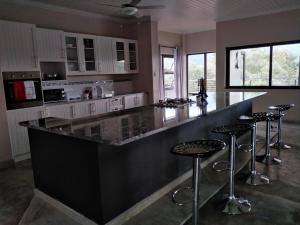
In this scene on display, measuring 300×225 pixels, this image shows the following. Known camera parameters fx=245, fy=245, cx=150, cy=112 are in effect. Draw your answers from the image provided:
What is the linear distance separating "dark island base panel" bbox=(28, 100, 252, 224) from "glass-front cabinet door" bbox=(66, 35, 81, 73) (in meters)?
2.71

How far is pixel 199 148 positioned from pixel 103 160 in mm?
829

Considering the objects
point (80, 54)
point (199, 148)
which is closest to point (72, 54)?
point (80, 54)

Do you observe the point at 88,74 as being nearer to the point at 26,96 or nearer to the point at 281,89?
the point at 26,96

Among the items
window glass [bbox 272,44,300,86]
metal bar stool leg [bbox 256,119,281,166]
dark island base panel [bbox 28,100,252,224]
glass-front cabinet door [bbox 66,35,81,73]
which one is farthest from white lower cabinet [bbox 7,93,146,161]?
window glass [bbox 272,44,300,86]

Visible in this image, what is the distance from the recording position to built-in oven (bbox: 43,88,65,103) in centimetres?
466

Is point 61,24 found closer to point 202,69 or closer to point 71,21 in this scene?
point 71,21

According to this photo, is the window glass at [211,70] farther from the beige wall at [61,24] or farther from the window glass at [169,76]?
the beige wall at [61,24]

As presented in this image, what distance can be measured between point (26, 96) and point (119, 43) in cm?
279

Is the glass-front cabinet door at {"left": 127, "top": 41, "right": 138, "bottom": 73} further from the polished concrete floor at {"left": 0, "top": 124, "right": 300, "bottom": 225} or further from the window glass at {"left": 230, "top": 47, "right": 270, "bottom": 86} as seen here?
the polished concrete floor at {"left": 0, "top": 124, "right": 300, "bottom": 225}

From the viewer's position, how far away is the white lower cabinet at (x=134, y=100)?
5994 millimetres

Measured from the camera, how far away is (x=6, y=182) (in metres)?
3.35

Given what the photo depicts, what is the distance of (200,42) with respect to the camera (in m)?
8.69

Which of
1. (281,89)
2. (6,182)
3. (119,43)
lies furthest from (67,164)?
(281,89)

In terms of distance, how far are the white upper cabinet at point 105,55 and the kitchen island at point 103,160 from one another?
322 cm
